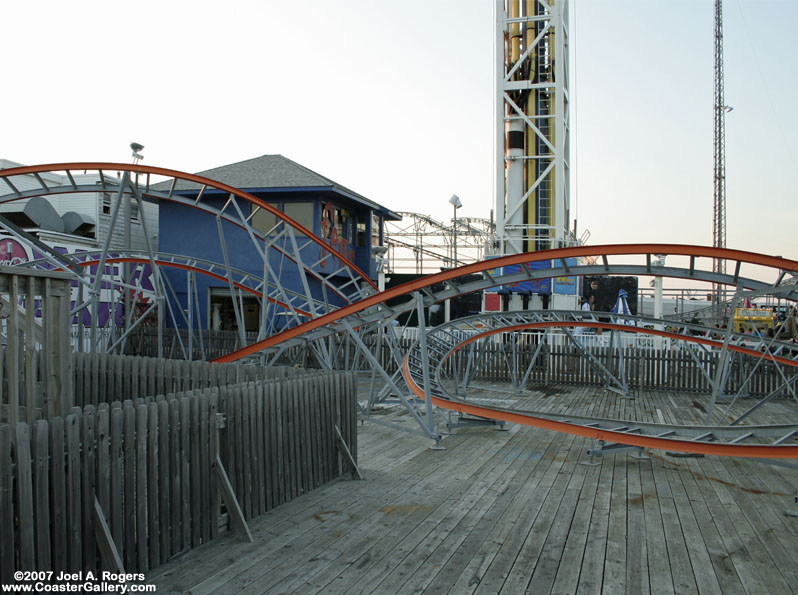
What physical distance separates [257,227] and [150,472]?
2209 cm

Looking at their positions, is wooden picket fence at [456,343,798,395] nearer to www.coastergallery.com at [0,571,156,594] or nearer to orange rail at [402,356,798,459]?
orange rail at [402,356,798,459]

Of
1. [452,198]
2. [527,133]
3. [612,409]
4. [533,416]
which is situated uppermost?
[527,133]

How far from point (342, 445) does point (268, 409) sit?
1.72 m

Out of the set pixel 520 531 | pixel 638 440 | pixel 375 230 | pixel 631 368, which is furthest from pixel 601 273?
pixel 375 230

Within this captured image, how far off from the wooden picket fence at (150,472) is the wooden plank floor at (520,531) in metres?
0.33

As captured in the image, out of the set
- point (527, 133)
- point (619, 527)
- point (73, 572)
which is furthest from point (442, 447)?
point (527, 133)

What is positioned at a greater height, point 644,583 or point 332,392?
point 332,392

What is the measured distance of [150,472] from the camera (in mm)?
5637

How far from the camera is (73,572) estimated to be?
4859 millimetres

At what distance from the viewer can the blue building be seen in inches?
1046

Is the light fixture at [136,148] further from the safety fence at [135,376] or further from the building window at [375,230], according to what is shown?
the building window at [375,230]

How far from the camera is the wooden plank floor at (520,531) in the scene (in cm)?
551

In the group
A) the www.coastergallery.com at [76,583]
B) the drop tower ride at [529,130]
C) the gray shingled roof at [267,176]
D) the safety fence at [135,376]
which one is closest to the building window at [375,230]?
the gray shingled roof at [267,176]

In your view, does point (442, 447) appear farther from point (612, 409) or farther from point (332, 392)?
point (612, 409)
